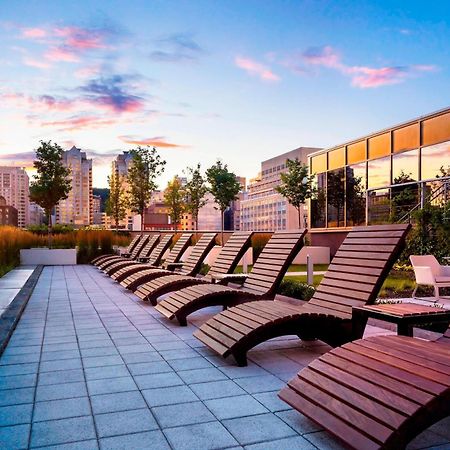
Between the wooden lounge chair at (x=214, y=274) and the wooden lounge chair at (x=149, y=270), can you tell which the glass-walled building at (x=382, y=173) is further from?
the wooden lounge chair at (x=214, y=274)

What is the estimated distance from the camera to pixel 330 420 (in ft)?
9.75

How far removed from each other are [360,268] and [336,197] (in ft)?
61.4

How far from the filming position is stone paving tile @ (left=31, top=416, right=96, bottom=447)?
3.06 m

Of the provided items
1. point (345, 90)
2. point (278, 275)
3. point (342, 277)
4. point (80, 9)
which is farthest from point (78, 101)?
point (342, 277)

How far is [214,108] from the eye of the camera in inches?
791

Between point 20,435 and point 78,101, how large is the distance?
→ 18.2 metres

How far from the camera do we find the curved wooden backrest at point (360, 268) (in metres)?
4.84

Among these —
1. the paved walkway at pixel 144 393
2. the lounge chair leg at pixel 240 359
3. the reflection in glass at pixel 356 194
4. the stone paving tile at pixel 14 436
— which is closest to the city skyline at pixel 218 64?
the reflection in glass at pixel 356 194

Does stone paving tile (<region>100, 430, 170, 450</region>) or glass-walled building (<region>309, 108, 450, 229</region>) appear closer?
stone paving tile (<region>100, 430, 170, 450</region>)

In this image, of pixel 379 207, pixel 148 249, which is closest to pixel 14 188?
pixel 379 207

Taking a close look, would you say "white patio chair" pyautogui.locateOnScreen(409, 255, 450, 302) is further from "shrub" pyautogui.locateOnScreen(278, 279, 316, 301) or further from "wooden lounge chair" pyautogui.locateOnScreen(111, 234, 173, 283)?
"wooden lounge chair" pyautogui.locateOnScreen(111, 234, 173, 283)

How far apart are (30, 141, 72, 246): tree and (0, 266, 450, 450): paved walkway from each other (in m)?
15.7

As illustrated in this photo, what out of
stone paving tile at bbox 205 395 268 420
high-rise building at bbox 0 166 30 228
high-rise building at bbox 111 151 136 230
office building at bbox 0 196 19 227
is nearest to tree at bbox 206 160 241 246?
high-rise building at bbox 111 151 136 230

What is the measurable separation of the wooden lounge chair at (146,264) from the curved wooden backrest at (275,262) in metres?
4.72
